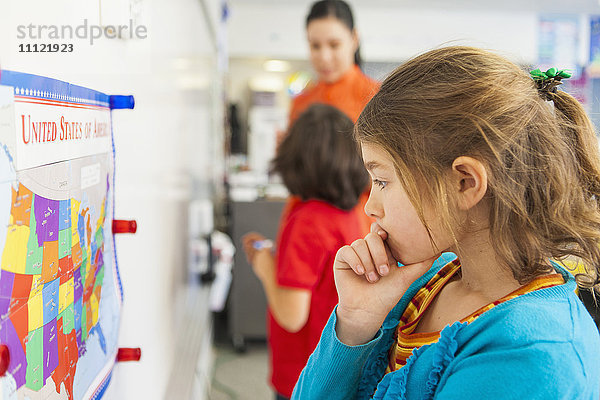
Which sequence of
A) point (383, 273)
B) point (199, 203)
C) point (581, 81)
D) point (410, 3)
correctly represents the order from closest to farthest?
point (383, 273) < point (199, 203) < point (581, 81) < point (410, 3)

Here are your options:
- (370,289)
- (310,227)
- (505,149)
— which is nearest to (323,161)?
(310,227)

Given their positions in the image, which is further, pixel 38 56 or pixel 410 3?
pixel 410 3

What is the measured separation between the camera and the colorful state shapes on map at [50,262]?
0.47 metres

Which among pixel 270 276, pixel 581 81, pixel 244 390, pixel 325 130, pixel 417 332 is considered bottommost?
pixel 244 390

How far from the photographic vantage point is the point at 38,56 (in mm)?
452

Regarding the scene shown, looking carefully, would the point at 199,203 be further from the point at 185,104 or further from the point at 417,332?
the point at 417,332

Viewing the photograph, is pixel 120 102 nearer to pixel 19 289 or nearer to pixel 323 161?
pixel 19 289

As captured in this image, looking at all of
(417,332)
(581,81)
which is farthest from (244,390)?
(581,81)

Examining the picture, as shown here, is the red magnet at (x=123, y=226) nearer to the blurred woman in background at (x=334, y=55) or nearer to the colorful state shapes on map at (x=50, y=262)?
the colorful state shapes on map at (x=50, y=262)

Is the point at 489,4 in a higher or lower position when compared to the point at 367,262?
higher

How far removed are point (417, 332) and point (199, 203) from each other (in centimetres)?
161

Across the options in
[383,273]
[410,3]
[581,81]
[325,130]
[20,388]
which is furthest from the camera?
[410,3]

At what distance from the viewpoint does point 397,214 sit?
0.67m

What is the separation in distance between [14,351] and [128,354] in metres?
0.39
